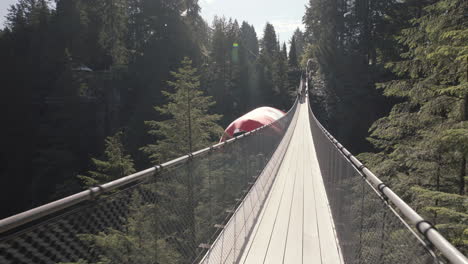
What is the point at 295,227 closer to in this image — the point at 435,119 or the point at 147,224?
the point at 147,224

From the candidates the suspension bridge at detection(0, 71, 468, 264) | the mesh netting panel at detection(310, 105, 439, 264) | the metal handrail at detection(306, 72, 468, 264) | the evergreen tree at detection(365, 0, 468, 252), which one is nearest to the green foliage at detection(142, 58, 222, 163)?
the suspension bridge at detection(0, 71, 468, 264)

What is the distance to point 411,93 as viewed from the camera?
645 cm

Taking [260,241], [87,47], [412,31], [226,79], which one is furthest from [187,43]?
[260,241]

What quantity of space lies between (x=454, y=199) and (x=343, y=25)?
45.0 metres

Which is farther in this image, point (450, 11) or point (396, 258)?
point (450, 11)

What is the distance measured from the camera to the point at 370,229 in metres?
2.39

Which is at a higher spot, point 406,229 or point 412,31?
point 412,31

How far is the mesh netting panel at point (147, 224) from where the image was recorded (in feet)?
4.28

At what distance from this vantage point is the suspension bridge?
4.43 feet

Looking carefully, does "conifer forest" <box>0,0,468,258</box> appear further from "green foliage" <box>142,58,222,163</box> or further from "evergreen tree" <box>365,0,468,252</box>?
"evergreen tree" <box>365,0,468,252</box>

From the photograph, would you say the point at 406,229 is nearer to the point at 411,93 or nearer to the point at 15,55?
the point at 411,93

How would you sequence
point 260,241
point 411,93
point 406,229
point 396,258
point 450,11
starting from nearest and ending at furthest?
1. point 406,229
2. point 396,258
3. point 260,241
4. point 450,11
5. point 411,93

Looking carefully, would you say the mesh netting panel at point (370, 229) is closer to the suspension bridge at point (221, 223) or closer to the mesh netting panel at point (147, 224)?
the suspension bridge at point (221, 223)

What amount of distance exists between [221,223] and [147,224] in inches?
70.9
